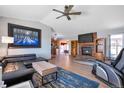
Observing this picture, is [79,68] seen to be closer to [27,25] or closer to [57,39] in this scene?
[57,39]

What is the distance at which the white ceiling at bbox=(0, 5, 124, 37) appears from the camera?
263 cm

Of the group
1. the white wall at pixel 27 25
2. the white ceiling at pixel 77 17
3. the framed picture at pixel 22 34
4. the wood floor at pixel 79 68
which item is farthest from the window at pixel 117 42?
the framed picture at pixel 22 34

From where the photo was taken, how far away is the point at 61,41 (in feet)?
13.3

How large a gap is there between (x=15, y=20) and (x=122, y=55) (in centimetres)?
424

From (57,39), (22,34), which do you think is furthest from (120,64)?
(22,34)

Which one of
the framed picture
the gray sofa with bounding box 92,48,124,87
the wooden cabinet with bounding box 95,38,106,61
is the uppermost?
the framed picture

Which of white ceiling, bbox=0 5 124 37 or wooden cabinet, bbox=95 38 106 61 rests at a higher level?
white ceiling, bbox=0 5 124 37

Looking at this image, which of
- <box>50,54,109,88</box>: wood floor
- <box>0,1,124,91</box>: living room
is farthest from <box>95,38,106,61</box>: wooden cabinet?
<box>50,54,109,88</box>: wood floor

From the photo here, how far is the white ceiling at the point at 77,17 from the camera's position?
2635 millimetres

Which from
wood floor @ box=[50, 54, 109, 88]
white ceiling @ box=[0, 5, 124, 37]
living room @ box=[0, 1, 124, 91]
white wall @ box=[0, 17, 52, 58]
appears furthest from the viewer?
white wall @ box=[0, 17, 52, 58]

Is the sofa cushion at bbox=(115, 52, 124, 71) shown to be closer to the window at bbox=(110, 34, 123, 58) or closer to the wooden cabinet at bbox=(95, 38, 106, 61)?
the window at bbox=(110, 34, 123, 58)

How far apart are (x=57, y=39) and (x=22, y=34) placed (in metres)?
1.58
